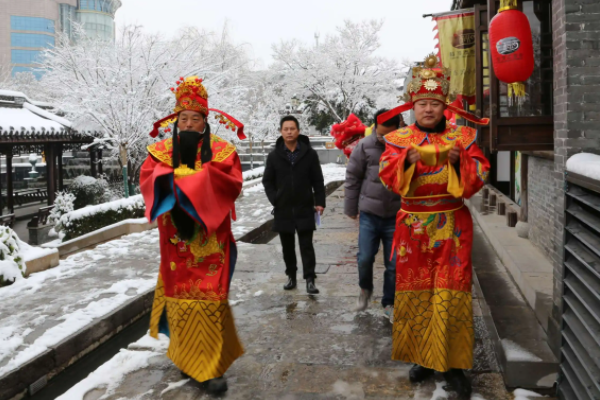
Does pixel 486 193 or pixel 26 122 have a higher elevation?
pixel 26 122

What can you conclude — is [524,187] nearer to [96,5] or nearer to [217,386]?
[217,386]

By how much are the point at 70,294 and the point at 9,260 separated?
42.4 inches

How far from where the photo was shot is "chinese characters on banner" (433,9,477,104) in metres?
9.16

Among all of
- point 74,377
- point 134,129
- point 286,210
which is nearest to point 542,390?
point 286,210

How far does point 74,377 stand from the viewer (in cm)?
503

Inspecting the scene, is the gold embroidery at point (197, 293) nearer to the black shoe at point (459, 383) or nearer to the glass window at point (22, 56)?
the black shoe at point (459, 383)

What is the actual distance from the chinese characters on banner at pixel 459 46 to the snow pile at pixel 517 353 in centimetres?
599

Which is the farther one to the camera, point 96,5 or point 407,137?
point 96,5

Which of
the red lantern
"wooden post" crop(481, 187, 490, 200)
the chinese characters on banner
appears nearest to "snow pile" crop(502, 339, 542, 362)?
the red lantern

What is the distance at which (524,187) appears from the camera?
27.4 feet

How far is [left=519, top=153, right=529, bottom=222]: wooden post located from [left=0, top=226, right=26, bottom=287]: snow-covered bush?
665cm

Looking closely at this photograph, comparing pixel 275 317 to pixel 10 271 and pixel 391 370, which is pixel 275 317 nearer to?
pixel 391 370

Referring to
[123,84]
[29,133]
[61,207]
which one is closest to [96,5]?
[123,84]

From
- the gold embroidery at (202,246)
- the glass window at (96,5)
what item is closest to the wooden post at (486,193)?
the gold embroidery at (202,246)
